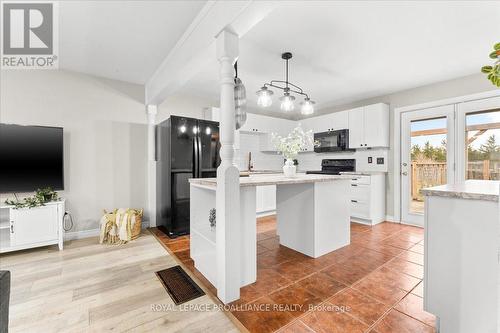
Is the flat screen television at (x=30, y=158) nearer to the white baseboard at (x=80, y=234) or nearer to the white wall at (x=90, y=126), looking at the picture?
the white wall at (x=90, y=126)

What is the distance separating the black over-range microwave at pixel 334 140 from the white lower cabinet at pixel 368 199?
782 millimetres

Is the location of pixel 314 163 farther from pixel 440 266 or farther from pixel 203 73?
pixel 440 266

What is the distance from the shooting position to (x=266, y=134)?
525 centimetres

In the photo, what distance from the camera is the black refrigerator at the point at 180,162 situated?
3.32m

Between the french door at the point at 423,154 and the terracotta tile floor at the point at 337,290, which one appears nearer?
the terracotta tile floor at the point at 337,290

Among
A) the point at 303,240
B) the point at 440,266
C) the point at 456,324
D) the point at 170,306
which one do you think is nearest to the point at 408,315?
the point at 456,324

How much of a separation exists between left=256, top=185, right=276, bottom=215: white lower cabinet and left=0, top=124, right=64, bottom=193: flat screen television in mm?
3128

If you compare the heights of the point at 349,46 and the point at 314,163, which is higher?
the point at 349,46

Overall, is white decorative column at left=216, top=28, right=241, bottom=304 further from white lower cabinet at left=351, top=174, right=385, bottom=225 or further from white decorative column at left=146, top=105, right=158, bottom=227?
white lower cabinet at left=351, top=174, right=385, bottom=225

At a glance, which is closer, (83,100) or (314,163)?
(83,100)

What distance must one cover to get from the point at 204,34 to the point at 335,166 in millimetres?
3957

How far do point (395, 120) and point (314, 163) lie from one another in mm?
1891

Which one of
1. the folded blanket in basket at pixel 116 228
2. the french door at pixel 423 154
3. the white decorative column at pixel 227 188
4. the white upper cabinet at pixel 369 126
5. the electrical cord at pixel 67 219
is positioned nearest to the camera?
the white decorative column at pixel 227 188

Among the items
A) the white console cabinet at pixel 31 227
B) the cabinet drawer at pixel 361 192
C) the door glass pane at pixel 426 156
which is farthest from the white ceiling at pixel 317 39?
the white console cabinet at pixel 31 227
